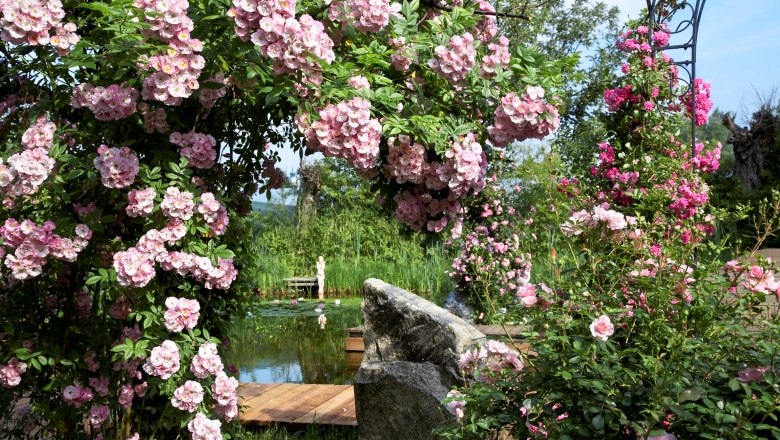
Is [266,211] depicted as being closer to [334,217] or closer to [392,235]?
[334,217]

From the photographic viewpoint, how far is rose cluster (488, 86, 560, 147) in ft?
9.68

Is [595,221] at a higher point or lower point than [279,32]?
lower

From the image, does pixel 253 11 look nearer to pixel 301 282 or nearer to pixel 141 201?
pixel 141 201

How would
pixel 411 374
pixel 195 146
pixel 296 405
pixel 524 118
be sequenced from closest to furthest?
pixel 195 146, pixel 524 118, pixel 411 374, pixel 296 405

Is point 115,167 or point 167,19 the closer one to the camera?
point 167,19

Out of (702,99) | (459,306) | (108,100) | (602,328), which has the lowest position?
(459,306)

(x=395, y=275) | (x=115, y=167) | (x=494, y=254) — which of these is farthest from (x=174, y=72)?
(x=395, y=275)

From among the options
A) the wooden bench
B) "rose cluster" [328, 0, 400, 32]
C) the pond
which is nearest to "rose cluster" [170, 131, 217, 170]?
"rose cluster" [328, 0, 400, 32]

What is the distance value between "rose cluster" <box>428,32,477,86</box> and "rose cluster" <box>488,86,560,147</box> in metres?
0.22

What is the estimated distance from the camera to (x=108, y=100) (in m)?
2.66

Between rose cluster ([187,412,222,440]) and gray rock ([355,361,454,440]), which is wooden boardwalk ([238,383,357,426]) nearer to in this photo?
gray rock ([355,361,454,440])

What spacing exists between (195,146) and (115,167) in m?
0.32

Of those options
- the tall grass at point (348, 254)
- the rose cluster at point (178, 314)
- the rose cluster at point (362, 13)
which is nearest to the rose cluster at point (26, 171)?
the rose cluster at point (178, 314)

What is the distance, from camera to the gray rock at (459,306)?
843 cm
